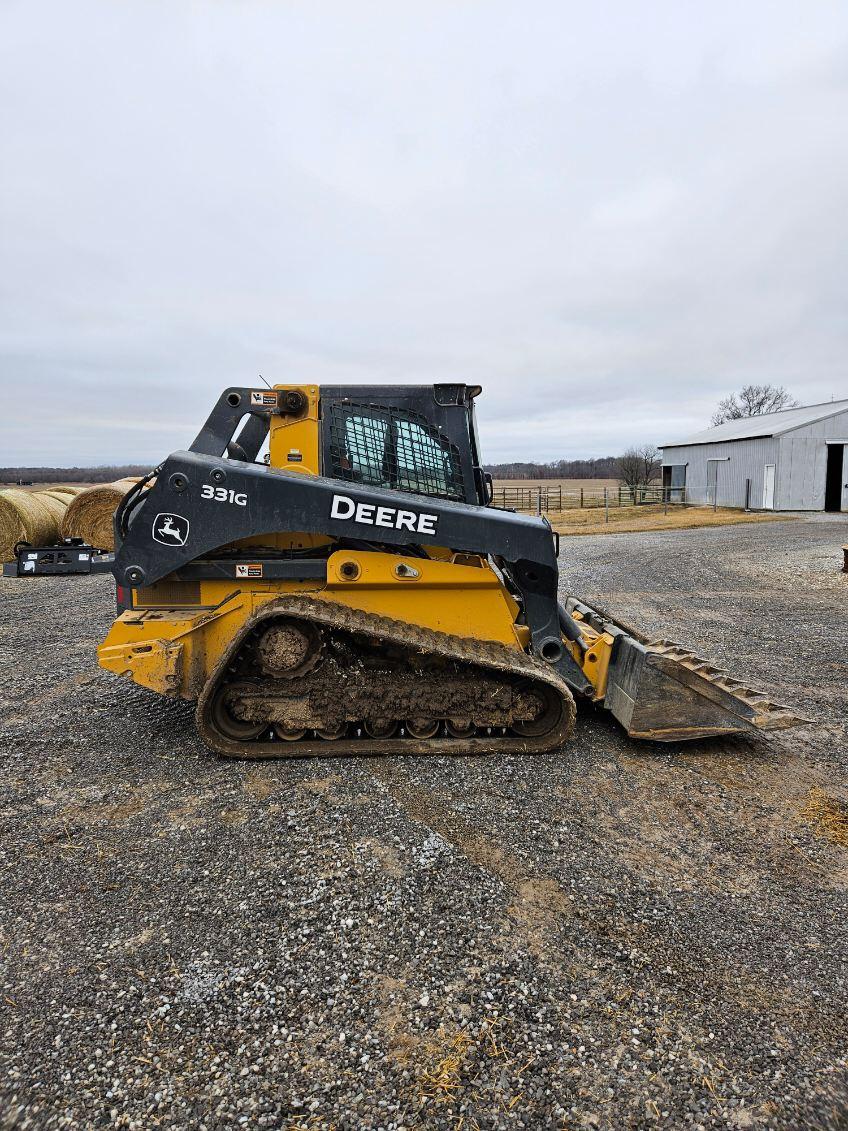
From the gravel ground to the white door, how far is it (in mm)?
25872

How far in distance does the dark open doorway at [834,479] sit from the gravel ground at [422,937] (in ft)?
89.3

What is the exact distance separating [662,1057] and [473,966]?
80 centimetres

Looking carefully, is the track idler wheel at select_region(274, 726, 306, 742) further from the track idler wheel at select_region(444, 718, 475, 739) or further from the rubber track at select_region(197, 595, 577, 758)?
the track idler wheel at select_region(444, 718, 475, 739)

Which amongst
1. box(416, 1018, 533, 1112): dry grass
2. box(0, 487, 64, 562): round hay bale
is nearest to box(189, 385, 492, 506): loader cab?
box(416, 1018, 533, 1112): dry grass

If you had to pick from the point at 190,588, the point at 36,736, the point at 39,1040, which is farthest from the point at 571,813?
the point at 36,736

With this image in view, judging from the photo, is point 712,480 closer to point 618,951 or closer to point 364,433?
point 364,433

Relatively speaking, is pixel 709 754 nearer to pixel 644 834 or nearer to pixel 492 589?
pixel 644 834

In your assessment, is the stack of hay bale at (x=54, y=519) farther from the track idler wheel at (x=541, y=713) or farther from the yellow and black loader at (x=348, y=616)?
the track idler wheel at (x=541, y=713)

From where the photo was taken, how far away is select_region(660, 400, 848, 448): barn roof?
91.1 ft

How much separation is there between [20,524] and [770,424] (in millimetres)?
32738

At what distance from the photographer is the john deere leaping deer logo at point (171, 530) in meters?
4.70

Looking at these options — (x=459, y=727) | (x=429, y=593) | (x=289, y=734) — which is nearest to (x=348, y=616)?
(x=429, y=593)

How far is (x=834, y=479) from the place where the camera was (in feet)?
91.7

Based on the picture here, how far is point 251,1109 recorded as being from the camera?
2143 millimetres
